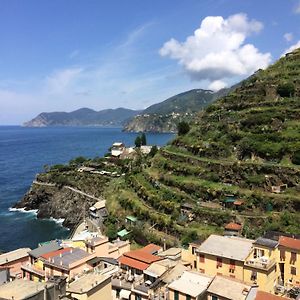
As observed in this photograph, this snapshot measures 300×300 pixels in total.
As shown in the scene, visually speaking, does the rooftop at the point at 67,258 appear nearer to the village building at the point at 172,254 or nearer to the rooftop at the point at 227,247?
the village building at the point at 172,254

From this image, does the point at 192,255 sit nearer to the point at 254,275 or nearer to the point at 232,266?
the point at 232,266

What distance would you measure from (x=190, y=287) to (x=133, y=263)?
744cm

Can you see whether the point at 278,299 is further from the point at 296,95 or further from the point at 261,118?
the point at 296,95

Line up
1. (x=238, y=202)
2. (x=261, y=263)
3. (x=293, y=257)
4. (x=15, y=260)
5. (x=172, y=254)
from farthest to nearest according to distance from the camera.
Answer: (x=238, y=202) → (x=172, y=254) → (x=15, y=260) → (x=293, y=257) → (x=261, y=263)

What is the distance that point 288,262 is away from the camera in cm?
3062

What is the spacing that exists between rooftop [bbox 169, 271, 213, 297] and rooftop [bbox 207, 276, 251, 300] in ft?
1.90

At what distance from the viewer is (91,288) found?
2406 cm

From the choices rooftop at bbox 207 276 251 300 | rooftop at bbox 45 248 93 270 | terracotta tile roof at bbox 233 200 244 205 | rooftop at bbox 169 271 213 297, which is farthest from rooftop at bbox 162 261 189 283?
terracotta tile roof at bbox 233 200 244 205

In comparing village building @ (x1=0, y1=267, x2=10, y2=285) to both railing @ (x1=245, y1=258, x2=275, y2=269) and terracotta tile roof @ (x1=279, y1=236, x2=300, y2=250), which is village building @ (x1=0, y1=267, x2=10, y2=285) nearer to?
railing @ (x1=245, y1=258, x2=275, y2=269)

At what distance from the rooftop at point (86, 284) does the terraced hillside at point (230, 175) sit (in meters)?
16.7

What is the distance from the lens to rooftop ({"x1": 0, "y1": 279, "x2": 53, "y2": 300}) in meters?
19.5

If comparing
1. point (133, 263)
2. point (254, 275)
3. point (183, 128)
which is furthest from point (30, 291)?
point (183, 128)

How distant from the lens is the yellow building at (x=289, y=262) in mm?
Result: 30281

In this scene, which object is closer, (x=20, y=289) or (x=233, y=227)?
(x=20, y=289)
